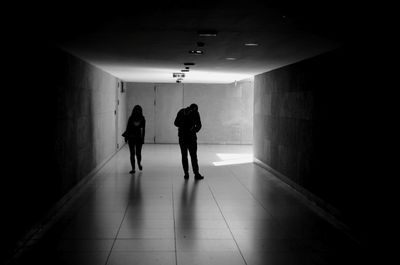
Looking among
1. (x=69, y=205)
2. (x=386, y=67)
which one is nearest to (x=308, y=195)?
(x=386, y=67)

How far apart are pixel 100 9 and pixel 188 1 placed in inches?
32.7

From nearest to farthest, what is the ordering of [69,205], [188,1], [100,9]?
[188,1]
[100,9]
[69,205]

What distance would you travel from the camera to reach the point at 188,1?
384 centimetres

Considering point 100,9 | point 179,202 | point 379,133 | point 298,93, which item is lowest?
point 179,202

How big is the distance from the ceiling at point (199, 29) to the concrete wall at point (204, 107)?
1087cm

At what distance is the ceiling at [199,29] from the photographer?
13.5 ft

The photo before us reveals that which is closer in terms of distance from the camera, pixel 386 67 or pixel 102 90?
pixel 386 67

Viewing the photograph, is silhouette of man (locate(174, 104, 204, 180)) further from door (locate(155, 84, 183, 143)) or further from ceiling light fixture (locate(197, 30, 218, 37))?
door (locate(155, 84, 183, 143))

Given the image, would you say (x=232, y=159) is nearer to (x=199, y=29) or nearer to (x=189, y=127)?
(x=189, y=127)

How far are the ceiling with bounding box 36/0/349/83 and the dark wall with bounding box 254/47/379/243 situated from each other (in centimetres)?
49

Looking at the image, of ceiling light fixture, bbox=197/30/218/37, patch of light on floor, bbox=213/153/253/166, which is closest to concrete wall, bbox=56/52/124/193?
ceiling light fixture, bbox=197/30/218/37

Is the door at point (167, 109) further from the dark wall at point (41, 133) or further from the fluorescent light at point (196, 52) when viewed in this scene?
the fluorescent light at point (196, 52)

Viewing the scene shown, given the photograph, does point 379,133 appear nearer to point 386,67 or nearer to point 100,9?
point 386,67

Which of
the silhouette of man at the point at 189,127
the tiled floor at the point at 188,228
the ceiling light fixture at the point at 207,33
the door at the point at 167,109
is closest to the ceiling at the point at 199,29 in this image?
the ceiling light fixture at the point at 207,33
